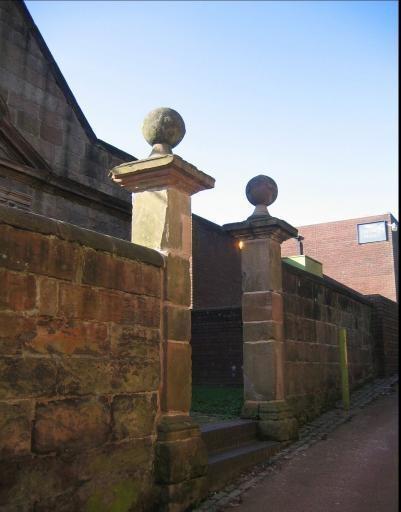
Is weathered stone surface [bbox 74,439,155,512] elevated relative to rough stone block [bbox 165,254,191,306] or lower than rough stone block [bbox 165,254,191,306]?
lower

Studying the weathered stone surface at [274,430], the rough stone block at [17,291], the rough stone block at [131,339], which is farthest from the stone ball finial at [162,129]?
the weathered stone surface at [274,430]

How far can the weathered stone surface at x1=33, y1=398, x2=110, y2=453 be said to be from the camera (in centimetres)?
331

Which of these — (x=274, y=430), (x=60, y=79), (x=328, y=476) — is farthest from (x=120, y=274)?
(x=60, y=79)

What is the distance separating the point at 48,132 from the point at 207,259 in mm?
9146

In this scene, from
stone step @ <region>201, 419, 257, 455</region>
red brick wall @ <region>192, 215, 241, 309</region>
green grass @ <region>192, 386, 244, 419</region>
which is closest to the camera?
stone step @ <region>201, 419, 257, 455</region>

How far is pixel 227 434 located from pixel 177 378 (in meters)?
1.54

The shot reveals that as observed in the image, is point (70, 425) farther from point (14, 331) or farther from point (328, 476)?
Result: point (328, 476)

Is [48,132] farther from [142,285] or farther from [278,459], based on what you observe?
[278,459]

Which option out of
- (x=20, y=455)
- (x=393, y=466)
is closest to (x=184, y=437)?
(x=20, y=455)

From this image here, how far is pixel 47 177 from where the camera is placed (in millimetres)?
8711

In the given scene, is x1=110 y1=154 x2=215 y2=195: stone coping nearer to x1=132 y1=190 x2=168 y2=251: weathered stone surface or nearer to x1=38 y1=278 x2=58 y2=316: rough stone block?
x1=132 y1=190 x2=168 y2=251: weathered stone surface

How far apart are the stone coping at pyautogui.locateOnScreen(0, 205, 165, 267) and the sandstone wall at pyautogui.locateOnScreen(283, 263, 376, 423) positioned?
10.8 feet

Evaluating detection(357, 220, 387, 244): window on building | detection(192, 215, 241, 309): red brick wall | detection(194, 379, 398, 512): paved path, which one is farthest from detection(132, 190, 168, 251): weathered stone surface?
detection(357, 220, 387, 244): window on building

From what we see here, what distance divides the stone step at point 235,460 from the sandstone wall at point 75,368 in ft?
3.07
